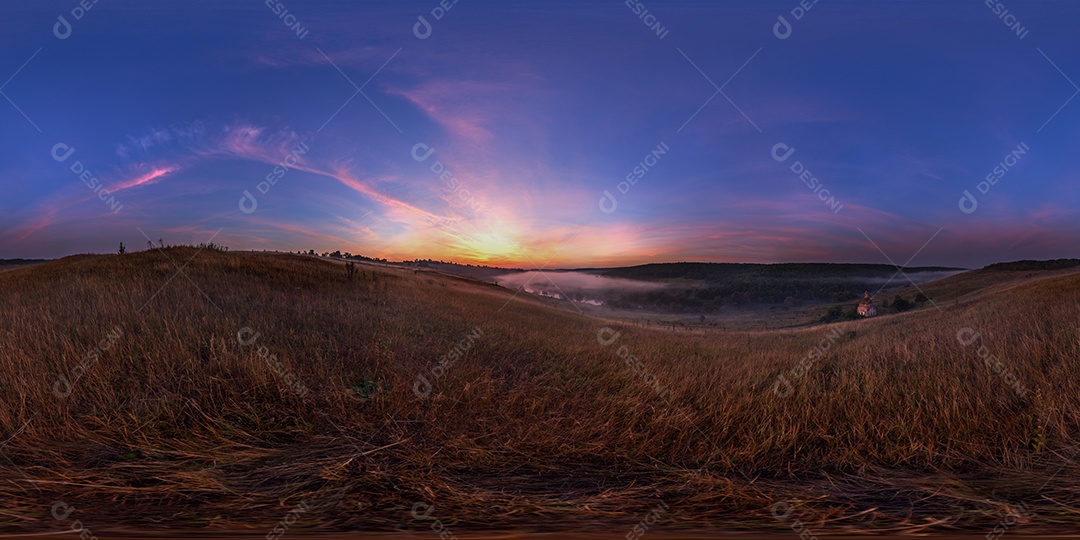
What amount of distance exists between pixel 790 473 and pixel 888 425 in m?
1.17

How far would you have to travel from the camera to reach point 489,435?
11.8 ft

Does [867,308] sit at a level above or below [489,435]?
below

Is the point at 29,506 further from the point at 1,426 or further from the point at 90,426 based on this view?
the point at 1,426

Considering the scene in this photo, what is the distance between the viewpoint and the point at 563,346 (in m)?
7.25

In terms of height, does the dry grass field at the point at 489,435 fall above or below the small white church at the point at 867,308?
above

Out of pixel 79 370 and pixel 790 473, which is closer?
pixel 790 473

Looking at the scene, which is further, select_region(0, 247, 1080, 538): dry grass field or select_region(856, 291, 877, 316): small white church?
select_region(856, 291, 877, 316): small white church

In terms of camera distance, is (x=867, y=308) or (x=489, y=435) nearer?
(x=489, y=435)

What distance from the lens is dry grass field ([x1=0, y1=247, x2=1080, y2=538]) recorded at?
8.43ft

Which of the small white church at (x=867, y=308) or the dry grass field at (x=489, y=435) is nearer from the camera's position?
the dry grass field at (x=489, y=435)

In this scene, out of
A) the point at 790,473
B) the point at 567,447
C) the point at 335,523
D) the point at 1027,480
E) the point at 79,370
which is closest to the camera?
the point at 335,523

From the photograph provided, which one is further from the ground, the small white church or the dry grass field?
the dry grass field

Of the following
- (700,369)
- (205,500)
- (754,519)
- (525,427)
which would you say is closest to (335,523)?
(205,500)

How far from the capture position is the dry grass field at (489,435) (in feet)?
8.43
